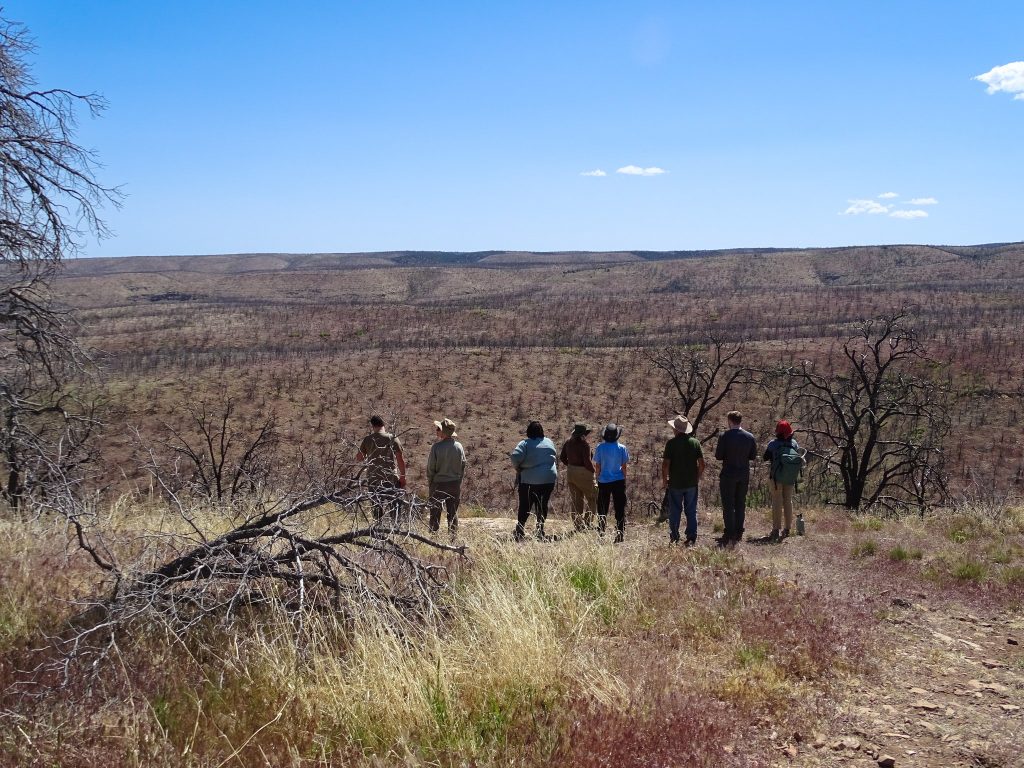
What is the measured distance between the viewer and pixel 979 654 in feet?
17.0

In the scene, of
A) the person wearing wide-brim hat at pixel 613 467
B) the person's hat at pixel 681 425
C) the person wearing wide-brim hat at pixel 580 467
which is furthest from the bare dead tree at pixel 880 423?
the person wearing wide-brim hat at pixel 613 467

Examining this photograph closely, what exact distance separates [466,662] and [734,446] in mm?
5685

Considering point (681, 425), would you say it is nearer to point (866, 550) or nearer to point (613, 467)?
point (613, 467)

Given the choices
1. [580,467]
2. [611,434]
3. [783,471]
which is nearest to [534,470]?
[580,467]

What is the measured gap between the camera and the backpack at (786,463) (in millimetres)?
9562

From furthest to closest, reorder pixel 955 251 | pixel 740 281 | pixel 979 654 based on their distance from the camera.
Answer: pixel 955 251 < pixel 740 281 < pixel 979 654

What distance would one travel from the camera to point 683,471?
8758 mm

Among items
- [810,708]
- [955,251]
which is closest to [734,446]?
[810,708]

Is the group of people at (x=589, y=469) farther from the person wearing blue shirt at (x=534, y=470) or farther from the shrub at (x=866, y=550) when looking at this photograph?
the shrub at (x=866, y=550)

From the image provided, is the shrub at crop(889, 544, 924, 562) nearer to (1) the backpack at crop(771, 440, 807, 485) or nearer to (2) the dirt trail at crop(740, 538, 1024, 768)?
(2) the dirt trail at crop(740, 538, 1024, 768)

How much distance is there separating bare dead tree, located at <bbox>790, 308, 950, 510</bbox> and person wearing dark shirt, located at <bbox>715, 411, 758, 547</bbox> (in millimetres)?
3602

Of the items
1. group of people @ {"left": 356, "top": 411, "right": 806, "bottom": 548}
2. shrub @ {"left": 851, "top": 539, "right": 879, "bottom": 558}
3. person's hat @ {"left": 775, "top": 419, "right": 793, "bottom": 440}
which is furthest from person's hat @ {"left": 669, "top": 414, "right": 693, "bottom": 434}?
shrub @ {"left": 851, "top": 539, "right": 879, "bottom": 558}

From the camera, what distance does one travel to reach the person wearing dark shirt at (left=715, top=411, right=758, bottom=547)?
8906 millimetres

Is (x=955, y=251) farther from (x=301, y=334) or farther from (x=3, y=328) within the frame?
(x=3, y=328)
